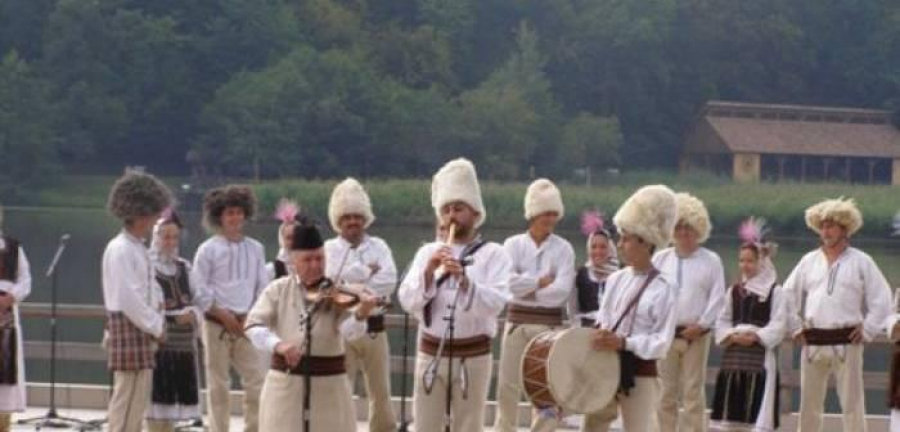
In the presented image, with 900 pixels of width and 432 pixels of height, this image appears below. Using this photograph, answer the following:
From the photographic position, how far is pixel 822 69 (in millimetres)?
73188

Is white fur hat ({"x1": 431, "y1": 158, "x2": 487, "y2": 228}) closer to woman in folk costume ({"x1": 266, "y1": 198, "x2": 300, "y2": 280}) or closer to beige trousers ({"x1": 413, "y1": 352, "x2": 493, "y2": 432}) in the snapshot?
beige trousers ({"x1": 413, "y1": 352, "x2": 493, "y2": 432})

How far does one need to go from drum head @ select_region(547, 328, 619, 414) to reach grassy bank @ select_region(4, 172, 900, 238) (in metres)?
39.2

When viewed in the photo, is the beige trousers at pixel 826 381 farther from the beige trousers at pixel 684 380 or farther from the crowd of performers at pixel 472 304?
the beige trousers at pixel 684 380

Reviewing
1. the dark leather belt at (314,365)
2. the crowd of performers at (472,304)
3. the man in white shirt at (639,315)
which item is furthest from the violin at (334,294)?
the man in white shirt at (639,315)

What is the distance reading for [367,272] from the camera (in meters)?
11.3

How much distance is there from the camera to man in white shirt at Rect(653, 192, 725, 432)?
1138cm

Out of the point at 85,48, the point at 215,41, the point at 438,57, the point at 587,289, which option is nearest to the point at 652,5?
the point at 438,57

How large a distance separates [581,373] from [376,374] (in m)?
2.45

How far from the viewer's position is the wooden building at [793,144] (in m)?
64.4

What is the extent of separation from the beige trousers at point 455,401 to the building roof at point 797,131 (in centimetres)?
5486

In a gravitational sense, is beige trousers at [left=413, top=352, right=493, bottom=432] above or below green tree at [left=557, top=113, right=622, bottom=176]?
below

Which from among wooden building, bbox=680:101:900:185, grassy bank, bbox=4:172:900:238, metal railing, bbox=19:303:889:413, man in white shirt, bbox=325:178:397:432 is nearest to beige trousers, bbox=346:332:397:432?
man in white shirt, bbox=325:178:397:432

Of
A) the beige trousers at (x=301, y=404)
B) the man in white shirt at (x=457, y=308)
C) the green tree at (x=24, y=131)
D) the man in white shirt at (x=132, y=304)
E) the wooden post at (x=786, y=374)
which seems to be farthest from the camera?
the green tree at (x=24, y=131)

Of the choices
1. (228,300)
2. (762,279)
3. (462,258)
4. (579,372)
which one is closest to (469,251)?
(462,258)
